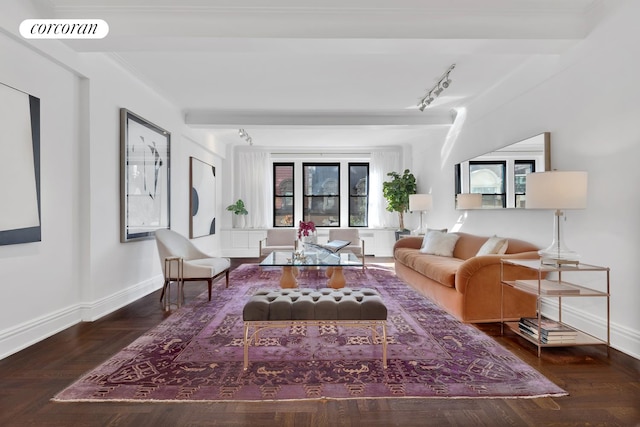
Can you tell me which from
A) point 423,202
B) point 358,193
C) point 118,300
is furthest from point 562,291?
point 358,193

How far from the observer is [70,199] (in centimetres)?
337

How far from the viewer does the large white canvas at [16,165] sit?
103 inches

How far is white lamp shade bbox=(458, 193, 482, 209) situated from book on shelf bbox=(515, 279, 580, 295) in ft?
6.70

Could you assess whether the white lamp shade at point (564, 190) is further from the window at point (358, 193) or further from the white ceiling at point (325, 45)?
the window at point (358, 193)

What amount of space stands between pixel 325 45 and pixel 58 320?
360cm

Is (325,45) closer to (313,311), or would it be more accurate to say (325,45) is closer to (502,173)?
(313,311)

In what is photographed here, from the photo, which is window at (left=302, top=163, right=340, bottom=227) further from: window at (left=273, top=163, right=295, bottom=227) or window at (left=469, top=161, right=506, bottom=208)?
window at (left=469, top=161, right=506, bottom=208)

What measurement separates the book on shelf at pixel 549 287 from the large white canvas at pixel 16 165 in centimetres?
416

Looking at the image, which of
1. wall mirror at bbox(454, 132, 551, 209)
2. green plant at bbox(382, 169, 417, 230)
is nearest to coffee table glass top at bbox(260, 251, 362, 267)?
wall mirror at bbox(454, 132, 551, 209)

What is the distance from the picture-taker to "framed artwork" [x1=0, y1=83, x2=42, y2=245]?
2609mm

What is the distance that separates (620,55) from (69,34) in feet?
12.7

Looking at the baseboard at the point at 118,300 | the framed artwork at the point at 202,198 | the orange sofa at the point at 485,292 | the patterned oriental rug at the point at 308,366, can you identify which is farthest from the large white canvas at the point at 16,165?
the orange sofa at the point at 485,292

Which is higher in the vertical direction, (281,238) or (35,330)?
(281,238)

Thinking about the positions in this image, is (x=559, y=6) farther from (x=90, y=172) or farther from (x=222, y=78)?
(x=90, y=172)
